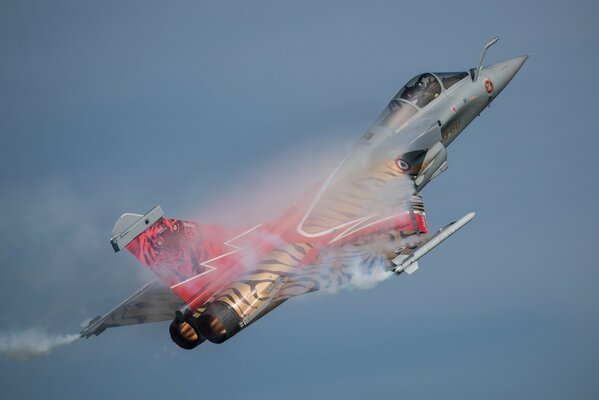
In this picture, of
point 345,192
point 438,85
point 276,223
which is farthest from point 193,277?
point 438,85

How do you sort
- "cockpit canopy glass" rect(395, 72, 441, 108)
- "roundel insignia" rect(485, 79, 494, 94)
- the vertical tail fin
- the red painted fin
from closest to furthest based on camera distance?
the vertical tail fin → the red painted fin → "cockpit canopy glass" rect(395, 72, 441, 108) → "roundel insignia" rect(485, 79, 494, 94)

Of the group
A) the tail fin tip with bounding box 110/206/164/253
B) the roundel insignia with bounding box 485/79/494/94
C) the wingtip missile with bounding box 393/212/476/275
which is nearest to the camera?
the tail fin tip with bounding box 110/206/164/253

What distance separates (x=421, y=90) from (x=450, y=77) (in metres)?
1.24

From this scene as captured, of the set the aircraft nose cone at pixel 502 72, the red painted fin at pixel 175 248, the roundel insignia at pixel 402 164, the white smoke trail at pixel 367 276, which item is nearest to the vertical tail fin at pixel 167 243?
the red painted fin at pixel 175 248

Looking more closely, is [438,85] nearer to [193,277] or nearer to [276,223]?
[276,223]

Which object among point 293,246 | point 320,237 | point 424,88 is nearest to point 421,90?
point 424,88

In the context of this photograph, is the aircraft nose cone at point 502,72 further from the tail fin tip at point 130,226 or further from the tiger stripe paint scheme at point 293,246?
the tail fin tip at point 130,226

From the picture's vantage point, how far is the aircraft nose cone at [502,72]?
104 feet

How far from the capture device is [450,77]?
30.7 m

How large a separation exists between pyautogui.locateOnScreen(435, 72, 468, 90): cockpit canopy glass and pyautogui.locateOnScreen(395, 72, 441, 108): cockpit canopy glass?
0.26m

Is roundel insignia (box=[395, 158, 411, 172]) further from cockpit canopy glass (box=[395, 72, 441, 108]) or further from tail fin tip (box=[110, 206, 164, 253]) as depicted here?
tail fin tip (box=[110, 206, 164, 253])

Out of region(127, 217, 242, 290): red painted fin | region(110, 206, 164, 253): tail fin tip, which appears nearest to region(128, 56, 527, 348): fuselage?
region(127, 217, 242, 290): red painted fin

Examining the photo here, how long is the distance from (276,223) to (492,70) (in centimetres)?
945

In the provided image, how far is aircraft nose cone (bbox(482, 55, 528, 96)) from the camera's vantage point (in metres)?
31.7
